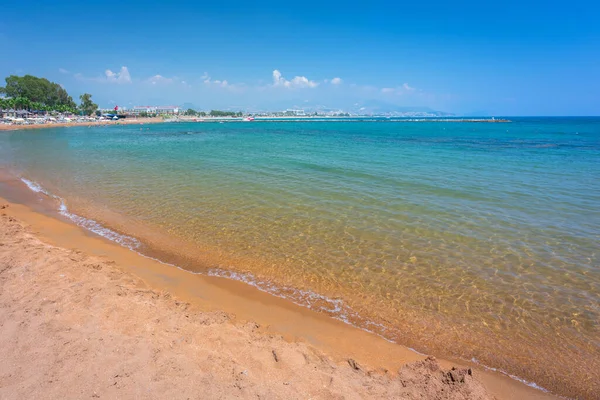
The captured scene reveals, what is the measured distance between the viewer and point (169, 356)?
4.62 m

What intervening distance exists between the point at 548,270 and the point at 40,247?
13.7 meters

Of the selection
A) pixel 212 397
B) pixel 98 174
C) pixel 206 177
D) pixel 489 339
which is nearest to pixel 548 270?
pixel 489 339

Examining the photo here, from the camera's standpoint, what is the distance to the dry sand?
4.09 meters

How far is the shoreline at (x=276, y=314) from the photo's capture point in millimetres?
5356

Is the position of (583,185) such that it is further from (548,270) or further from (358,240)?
(358,240)

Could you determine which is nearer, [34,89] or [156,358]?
[156,358]

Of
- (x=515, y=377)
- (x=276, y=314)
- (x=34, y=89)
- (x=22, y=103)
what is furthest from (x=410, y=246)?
(x=34, y=89)

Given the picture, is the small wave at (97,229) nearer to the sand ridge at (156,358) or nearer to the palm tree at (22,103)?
the sand ridge at (156,358)

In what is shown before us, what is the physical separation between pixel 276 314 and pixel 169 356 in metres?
2.45

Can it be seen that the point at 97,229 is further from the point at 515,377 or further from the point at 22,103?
the point at 22,103

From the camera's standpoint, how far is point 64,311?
18.5ft

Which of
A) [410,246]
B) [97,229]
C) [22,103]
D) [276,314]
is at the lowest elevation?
[276,314]

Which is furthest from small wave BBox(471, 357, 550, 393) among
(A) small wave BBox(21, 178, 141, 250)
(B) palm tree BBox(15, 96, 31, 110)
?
(B) palm tree BBox(15, 96, 31, 110)

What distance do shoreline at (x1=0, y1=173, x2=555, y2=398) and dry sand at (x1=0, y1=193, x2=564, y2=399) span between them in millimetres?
38
